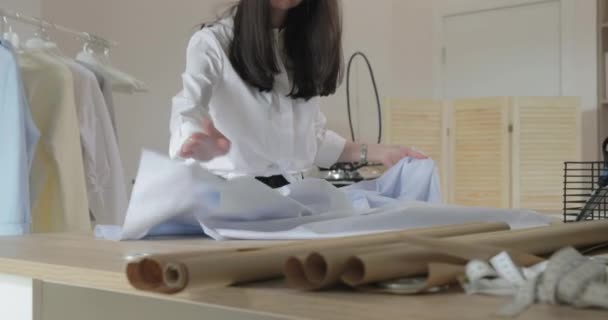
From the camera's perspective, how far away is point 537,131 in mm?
3486

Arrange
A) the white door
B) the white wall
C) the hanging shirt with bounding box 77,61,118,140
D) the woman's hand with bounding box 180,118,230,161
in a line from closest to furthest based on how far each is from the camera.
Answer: the woman's hand with bounding box 180,118,230,161, the hanging shirt with bounding box 77,61,118,140, the white wall, the white door

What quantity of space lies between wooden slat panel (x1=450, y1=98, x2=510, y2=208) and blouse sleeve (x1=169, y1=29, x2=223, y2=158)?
91.0 inches

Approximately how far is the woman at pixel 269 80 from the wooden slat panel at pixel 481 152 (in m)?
2.01

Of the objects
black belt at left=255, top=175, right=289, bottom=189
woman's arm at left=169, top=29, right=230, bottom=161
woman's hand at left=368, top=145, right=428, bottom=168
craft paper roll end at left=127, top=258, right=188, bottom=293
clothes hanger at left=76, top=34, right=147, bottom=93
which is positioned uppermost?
clothes hanger at left=76, top=34, right=147, bottom=93

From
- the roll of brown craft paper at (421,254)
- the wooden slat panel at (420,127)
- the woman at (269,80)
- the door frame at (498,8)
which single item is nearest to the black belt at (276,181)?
the woman at (269,80)

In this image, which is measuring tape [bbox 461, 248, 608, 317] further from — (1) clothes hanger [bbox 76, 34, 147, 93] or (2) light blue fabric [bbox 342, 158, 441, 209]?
(1) clothes hanger [bbox 76, 34, 147, 93]

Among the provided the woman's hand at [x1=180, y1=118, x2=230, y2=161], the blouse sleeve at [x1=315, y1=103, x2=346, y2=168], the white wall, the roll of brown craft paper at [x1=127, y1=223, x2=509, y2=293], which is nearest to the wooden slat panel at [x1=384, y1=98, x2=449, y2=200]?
the white wall

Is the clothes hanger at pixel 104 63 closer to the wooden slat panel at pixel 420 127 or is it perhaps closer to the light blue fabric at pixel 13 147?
the light blue fabric at pixel 13 147

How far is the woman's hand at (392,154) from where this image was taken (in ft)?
4.73

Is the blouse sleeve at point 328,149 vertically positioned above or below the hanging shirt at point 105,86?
below

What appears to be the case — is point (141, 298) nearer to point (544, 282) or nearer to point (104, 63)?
point (544, 282)

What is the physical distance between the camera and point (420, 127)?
12.2 feet

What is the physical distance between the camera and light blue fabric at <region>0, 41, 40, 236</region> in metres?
1.61

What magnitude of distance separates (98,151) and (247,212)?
1.34m
